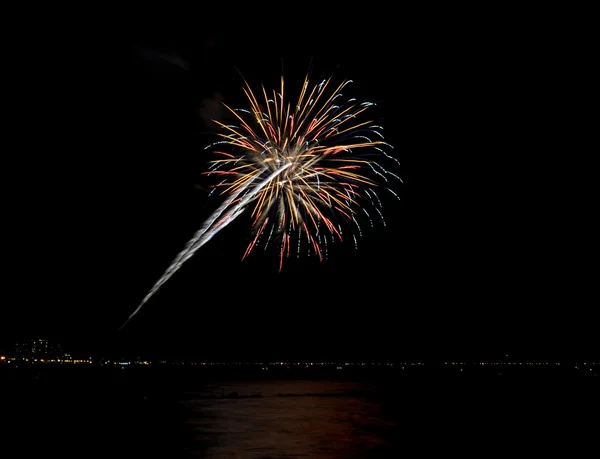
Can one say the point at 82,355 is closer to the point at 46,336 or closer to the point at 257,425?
the point at 46,336

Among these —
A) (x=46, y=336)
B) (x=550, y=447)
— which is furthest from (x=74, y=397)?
(x=46, y=336)

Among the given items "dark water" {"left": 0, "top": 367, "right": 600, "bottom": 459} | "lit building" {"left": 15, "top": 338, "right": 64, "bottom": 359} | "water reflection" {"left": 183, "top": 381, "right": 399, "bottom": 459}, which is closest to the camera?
"water reflection" {"left": 183, "top": 381, "right": 399, "bottom": 459}

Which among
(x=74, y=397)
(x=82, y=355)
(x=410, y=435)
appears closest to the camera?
(x=410, y=435)

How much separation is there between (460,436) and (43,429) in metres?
14.6

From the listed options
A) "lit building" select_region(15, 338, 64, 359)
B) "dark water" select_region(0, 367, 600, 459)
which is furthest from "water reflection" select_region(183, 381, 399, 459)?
"lit building" select_region(15, 338, 64, 359)

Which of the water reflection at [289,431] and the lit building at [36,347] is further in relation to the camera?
the lit building at [36,347]

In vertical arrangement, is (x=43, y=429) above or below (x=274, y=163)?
below

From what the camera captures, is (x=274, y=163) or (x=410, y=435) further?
(x=274, y=163)

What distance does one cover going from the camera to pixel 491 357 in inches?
7402

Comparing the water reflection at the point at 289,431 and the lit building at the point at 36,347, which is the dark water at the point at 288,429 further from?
the lit building at the point at 36,347

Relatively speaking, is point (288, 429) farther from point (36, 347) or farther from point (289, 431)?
point (36, 347)

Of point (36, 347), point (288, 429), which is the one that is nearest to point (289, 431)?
point (288, 429)

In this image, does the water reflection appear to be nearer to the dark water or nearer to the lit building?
the dark water

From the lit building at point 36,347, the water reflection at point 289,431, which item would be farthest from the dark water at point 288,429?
the lit building at point 36,347
